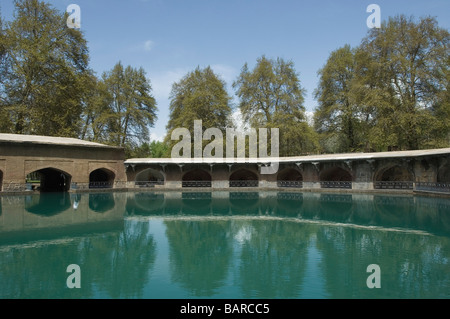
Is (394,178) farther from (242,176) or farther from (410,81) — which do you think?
(242,176)

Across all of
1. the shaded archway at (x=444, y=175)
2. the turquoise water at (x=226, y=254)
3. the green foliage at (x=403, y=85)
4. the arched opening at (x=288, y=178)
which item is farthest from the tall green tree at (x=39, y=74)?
the shaded archway at (x=444, y=175)

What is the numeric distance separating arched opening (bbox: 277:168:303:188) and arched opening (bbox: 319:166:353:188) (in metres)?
2.25

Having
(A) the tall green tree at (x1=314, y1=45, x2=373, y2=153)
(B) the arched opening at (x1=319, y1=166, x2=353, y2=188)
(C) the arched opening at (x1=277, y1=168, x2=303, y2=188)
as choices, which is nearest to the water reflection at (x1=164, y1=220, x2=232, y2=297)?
(B) the arched opening at (x1=319, y1=166, x2=353, y2=188)

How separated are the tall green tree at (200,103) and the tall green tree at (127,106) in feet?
9.07

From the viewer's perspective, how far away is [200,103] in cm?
3212

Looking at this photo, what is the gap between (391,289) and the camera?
218 inches

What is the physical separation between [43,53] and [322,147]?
28963mm

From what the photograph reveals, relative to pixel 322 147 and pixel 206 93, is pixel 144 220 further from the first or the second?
pixel 322 147

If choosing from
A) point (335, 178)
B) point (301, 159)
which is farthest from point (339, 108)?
point (301, 159)

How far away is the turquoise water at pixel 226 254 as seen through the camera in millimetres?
5625

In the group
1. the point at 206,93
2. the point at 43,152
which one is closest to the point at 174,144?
the point at 206,93

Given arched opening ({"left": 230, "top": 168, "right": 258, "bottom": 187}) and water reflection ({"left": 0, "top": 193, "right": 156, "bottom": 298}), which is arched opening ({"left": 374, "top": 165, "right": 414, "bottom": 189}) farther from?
water reflection ({"left": 0, "top": 193, "right": 156, "bottom": 298})

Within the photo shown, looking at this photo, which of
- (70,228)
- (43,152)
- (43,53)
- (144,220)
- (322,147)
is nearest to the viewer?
(70,228)
